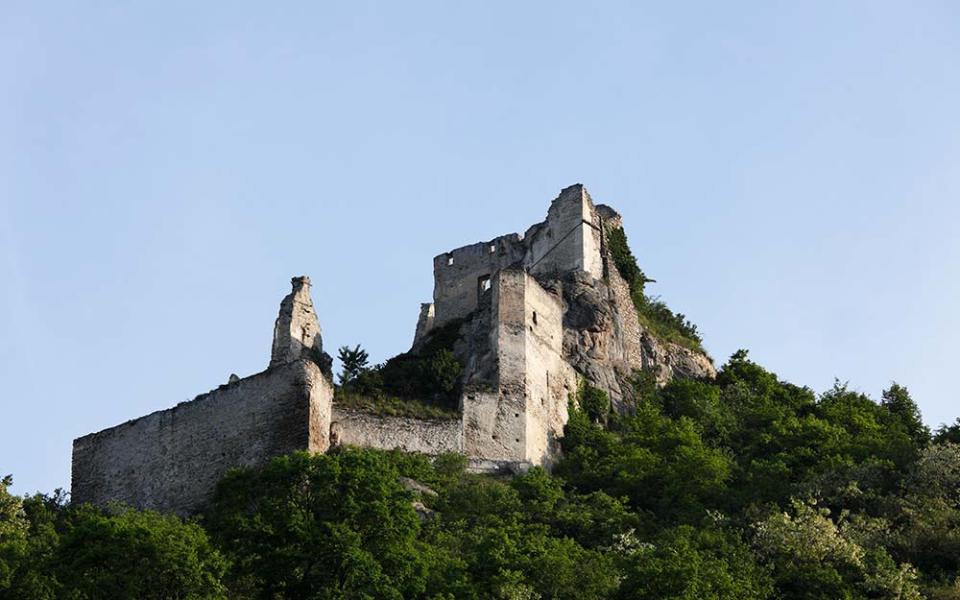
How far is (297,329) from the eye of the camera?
48281 mm

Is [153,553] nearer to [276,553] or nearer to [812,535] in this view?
[276,553]

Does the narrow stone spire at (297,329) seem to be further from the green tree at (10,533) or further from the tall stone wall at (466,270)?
the green tree at (10,533)

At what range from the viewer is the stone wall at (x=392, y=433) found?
42281 millimetres

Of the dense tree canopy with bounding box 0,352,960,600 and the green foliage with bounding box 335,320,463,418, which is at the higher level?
the green foliage with bounding box 335,320,463,418

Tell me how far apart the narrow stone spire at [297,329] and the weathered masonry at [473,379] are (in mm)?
37

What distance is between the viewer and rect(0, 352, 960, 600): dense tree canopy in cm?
3106

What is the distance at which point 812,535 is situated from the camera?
120ft

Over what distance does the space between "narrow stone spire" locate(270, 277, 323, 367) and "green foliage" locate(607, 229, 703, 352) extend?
9.15m

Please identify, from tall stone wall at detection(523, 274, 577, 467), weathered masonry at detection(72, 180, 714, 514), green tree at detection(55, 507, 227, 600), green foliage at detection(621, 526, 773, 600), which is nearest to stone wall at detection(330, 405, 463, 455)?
weathered masonry at detection(72, 180, 714, 514)

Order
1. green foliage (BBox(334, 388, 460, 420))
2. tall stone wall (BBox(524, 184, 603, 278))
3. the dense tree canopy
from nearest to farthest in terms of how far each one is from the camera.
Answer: the dense tree canopy < green foliage (BBox(334, 388, 460, 420)) < tall stone wall (BBox(524, 184, 603, 278))

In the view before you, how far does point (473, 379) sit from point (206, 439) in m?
7.31

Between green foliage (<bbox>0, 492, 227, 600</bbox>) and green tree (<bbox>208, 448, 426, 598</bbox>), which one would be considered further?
green tree (<bbox>208, 448, 426, 598</bbox>)

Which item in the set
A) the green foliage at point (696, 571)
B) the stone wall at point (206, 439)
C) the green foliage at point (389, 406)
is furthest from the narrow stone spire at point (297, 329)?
the green foliage at point (696, 571)

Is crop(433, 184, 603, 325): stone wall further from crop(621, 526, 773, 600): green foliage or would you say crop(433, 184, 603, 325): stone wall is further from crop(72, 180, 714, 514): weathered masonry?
crop(621, 526, 773, 600): green foliage
